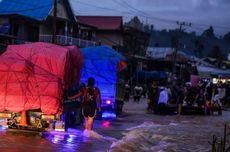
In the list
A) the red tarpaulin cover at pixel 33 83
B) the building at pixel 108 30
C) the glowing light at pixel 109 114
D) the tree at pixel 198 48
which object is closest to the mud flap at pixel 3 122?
the red tarpaulin cover at pixel 33 83

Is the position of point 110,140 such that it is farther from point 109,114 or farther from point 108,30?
point 108,30

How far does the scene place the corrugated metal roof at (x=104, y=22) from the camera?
64.1 metres

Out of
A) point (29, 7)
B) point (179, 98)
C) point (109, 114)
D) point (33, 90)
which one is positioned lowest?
point (109, 114)

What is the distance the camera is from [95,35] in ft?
212

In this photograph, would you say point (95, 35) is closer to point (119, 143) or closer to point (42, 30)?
point (42, 30)

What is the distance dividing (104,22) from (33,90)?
168 feet

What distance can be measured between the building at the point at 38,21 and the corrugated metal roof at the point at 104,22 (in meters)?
8.64

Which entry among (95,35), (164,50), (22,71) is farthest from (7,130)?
(164,50)

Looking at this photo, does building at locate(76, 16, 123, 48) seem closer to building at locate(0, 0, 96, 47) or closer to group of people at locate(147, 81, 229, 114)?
building at locate(0, 0, 96, 47)

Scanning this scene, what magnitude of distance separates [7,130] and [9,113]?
0.52 m

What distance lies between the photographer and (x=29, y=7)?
47.5 m

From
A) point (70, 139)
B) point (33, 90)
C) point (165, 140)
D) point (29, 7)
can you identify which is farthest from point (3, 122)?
point (29, 7)

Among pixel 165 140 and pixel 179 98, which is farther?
pixel 179 98

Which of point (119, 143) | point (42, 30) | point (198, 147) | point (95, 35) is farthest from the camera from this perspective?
point (95, 35)
